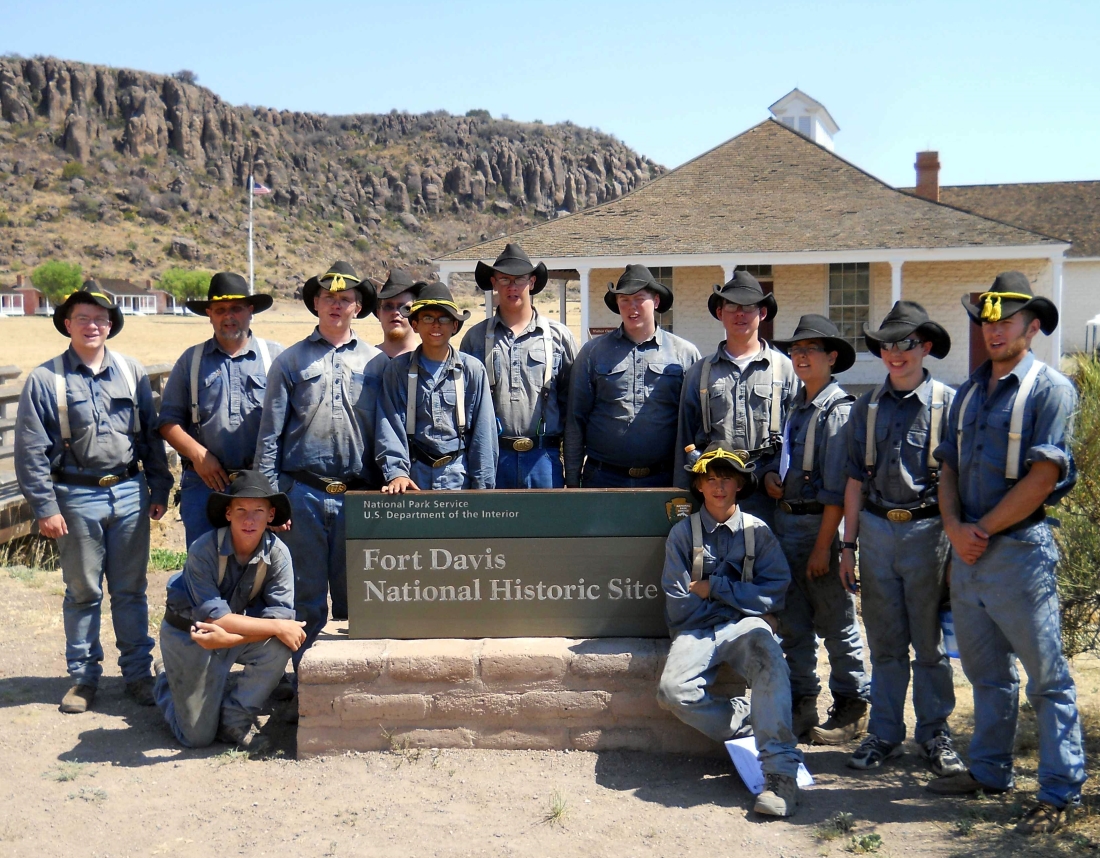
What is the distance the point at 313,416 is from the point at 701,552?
6.45 feet

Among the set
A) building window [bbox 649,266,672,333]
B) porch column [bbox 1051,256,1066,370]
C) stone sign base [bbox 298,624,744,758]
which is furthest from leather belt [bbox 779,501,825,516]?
porch column [bbox 1051,256,1066,370]

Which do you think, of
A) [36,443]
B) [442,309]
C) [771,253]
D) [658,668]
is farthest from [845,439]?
[771,253]

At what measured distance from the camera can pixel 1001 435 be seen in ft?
13.5

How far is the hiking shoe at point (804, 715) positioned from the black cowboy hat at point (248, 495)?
8.27ft

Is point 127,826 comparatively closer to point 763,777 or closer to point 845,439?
point 763,777

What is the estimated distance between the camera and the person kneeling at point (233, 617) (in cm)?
488

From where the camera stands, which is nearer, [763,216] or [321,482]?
[321,482]

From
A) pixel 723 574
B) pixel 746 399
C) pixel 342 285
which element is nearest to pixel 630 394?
pixel 746 399

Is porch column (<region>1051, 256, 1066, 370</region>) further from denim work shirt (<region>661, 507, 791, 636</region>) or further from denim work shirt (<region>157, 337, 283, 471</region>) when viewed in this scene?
denim work shirt (<region>157, 337, 283, 471</region>)

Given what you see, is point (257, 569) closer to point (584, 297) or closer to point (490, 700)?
point (490, 700)

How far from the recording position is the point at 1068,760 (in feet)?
13.2

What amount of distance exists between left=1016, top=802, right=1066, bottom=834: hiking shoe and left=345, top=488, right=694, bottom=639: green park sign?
65.0 inches

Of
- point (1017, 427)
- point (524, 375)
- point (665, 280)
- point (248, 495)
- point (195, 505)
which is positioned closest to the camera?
point (1017, 427)

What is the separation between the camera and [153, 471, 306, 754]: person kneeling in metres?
4.88
